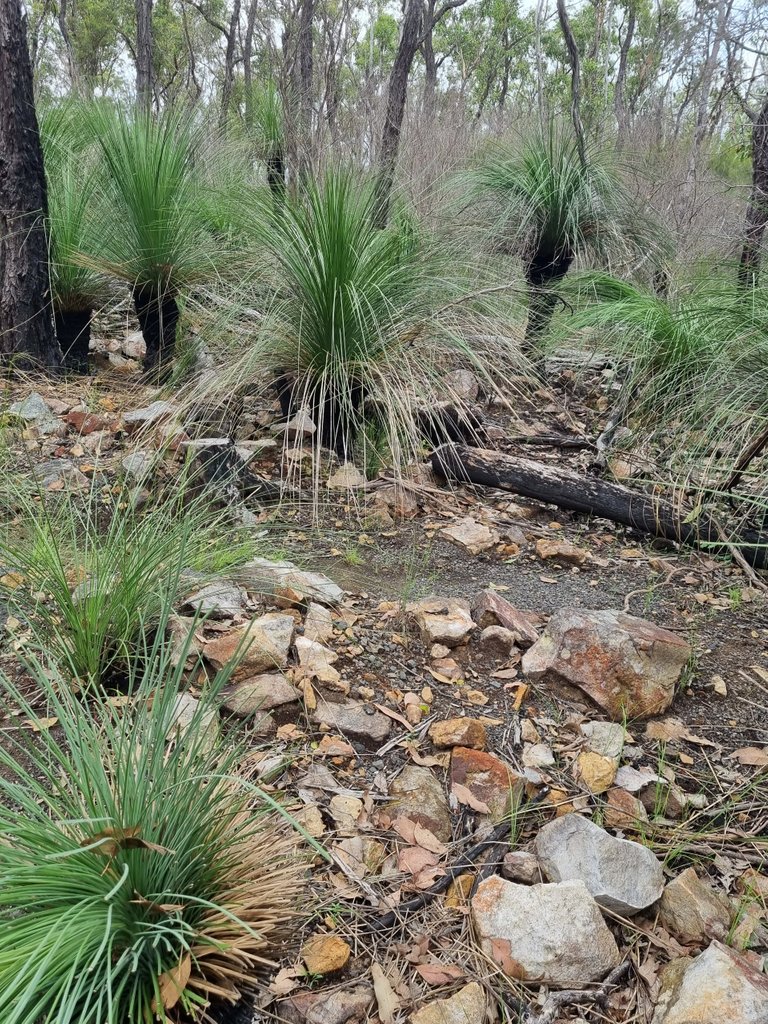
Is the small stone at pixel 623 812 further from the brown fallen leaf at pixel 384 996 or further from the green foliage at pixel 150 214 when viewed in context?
the green foliage at pixel 150 214

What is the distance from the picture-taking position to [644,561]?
2918 millimetres

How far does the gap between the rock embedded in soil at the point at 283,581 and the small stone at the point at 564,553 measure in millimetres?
908

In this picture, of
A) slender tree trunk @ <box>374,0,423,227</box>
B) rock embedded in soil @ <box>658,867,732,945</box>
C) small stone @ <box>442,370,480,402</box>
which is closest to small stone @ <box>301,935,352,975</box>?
rock embedded in soil @ <box>658,867,732,945</box>

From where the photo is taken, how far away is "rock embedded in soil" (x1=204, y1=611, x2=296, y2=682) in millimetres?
1865

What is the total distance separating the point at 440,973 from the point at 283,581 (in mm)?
1140

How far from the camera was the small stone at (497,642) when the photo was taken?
216 cm

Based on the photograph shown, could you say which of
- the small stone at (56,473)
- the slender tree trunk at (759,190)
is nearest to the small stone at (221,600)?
the small stone at (56,473)

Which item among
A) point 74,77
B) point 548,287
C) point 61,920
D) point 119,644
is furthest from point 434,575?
point 74,77

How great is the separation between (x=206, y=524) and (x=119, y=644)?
0.66 meters

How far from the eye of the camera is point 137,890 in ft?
3.32

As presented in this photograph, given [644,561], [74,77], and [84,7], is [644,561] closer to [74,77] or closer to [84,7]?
[74,77]

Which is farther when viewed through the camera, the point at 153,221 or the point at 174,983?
the point at 153,221

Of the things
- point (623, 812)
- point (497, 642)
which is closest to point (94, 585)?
point (497, 642)

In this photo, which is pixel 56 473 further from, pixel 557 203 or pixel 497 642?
pixel 557 203
